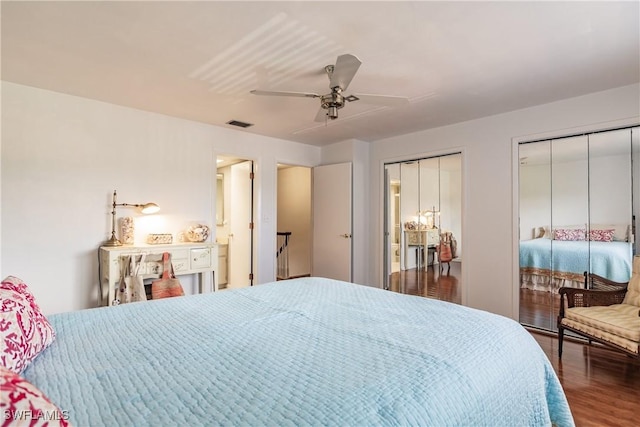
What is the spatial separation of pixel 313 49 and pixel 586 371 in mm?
3149

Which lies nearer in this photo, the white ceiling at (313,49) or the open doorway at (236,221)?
the white ceiling at (313,49)

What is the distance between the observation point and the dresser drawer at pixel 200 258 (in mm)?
3625

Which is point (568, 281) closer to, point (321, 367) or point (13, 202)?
point (321, 367)

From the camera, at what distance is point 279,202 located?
22.8 ft

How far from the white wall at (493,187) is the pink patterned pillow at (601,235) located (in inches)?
25.6

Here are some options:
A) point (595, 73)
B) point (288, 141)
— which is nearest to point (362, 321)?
point (595, 73)

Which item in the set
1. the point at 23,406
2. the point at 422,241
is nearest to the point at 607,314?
the point at 422,241

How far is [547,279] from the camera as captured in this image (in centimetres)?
346

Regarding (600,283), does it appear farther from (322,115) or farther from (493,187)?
(322,115)

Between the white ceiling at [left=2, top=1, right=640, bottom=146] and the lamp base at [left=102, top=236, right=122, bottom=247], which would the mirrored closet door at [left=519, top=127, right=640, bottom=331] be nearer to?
the white ceiling at [left=2, top=1, right=640, bottom=146]

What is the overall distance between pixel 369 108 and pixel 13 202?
342 cm

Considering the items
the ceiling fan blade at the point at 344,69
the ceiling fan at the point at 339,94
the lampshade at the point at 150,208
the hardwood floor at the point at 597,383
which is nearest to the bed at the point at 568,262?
the hardwood floor at the point at 597,383

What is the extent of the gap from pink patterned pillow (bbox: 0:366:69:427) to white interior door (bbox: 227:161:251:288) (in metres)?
4.07

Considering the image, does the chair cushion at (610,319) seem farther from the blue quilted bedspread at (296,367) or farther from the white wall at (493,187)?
the blue quilted bedspread at (296,367)
